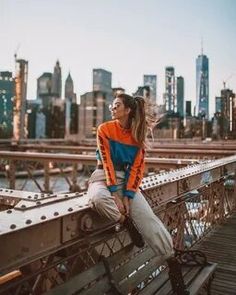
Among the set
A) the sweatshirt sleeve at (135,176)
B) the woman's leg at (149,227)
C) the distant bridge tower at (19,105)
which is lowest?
the woman's leg at (149,227)

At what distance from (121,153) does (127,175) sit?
0.69 feet

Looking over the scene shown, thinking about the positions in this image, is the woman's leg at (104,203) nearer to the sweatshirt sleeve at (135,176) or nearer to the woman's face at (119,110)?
the sweatshirt sleeve at (135,176)

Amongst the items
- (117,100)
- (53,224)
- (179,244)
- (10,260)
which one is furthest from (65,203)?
(179,244)

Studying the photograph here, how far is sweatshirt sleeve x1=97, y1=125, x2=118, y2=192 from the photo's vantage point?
3327 mm

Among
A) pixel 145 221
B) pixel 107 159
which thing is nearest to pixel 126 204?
pixel 145 221

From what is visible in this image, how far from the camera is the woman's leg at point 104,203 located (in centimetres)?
306

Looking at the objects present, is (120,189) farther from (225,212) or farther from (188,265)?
(225,212)

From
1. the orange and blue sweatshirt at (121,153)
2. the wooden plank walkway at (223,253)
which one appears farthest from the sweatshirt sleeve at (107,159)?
the wooden plank walkway at (223,253)

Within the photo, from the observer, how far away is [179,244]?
19.7 feet

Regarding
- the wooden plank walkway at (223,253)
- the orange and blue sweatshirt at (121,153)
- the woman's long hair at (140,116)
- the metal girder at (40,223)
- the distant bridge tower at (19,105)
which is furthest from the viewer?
the distant bridge tower at (19,105)

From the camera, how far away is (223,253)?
20.5 feet

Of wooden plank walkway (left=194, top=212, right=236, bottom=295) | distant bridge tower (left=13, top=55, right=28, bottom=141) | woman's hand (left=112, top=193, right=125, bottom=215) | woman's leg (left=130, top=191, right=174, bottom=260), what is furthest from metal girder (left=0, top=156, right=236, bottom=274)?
distant bridge tower (left=13, top=55, right=28, bottom=141)

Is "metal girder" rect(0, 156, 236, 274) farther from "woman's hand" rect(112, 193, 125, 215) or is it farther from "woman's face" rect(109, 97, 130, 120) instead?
"woman's face" rect(109, 97, 130, 120)

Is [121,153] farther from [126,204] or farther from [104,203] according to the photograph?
[104,203]
